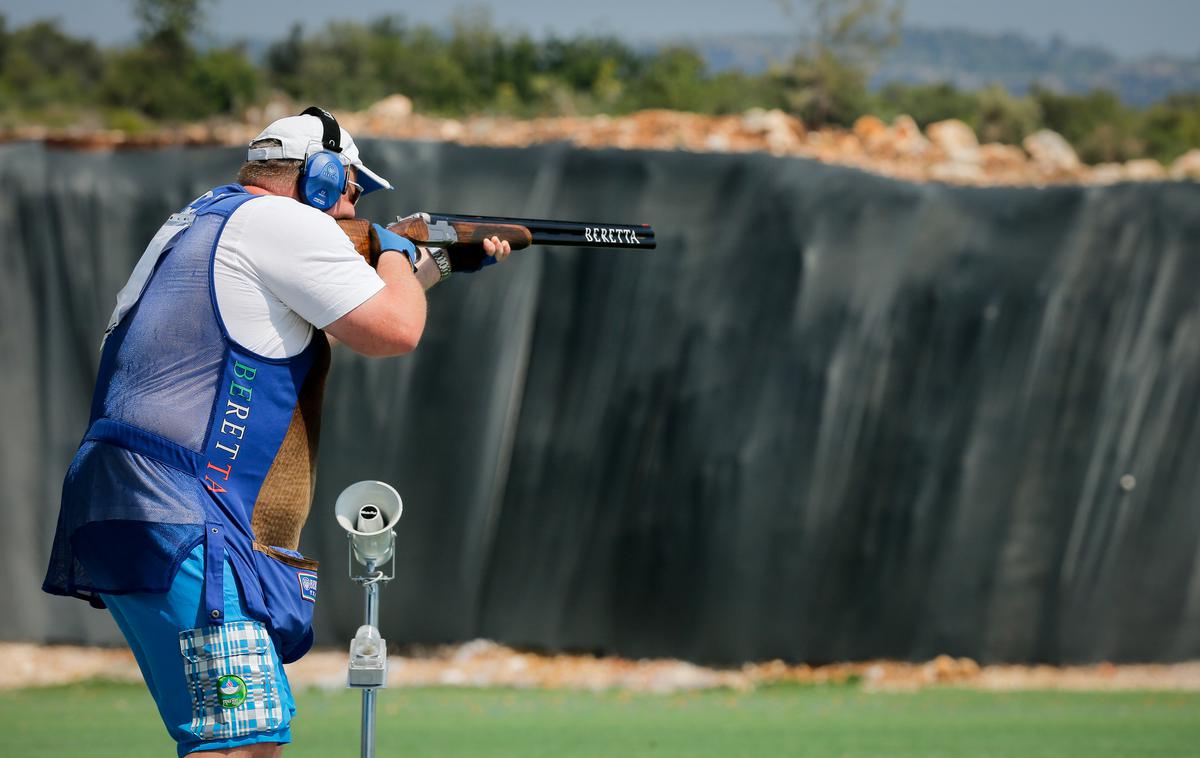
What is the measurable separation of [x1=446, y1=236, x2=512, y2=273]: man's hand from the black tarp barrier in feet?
15.4

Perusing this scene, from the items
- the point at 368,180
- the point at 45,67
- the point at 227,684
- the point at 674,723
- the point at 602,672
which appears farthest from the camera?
the point at 45,67

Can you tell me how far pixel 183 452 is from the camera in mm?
2371

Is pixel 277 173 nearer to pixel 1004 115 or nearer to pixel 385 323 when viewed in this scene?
pixel 385 323

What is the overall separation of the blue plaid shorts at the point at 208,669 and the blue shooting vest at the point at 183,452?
0.02 metres

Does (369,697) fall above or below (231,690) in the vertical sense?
below

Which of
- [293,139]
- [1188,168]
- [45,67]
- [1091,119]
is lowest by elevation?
[293,139]

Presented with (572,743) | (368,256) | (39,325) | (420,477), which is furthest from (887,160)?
(368,256)

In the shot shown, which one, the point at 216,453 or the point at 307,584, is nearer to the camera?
the point at 216,453

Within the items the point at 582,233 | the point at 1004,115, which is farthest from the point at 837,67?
the point at 582,233

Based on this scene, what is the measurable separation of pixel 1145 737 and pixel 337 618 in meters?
4.63

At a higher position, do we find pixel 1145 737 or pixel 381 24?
pixel 381 24

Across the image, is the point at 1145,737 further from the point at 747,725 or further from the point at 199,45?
the point at 199,45

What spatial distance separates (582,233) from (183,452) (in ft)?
4.60

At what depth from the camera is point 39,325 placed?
797 centimetres
